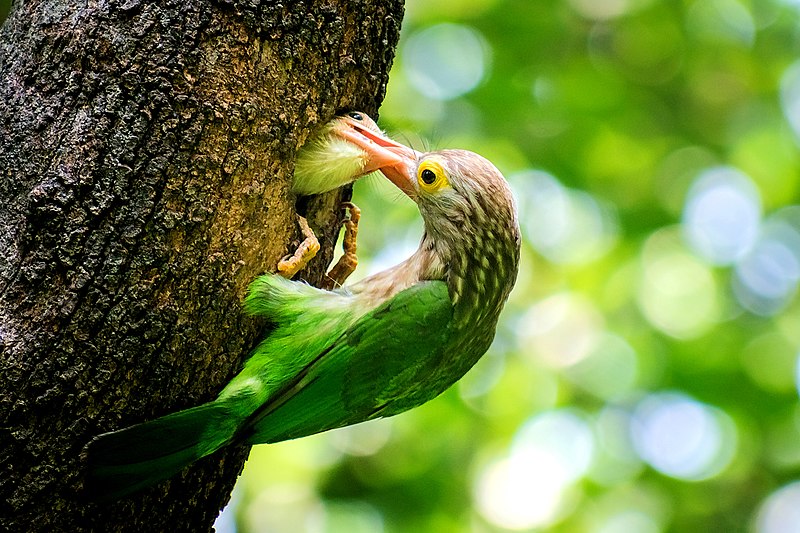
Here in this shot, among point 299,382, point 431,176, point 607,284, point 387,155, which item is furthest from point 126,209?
point 607,284

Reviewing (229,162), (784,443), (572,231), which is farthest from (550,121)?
(229,162)

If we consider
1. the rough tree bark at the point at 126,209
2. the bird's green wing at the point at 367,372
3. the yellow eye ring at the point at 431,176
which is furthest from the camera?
the yellow eye ring at the point at 431,176

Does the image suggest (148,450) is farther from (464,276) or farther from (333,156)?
(464,276)

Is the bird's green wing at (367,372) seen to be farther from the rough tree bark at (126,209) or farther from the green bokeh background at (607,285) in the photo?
the green bokeh background at (607,285)

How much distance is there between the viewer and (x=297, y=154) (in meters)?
3.24

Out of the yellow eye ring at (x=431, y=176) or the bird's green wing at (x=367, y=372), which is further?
the yellow eye ring at (x=431, y=176)

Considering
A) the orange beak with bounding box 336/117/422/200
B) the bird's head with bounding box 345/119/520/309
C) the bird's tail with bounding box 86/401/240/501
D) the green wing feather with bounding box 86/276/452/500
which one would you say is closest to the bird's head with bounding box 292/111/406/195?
the orange beak with bounding box 336/117/422/200

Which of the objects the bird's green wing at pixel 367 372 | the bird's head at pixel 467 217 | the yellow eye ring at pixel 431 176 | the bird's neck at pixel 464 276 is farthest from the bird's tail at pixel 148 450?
the yellow eye ring at pixel 431 176

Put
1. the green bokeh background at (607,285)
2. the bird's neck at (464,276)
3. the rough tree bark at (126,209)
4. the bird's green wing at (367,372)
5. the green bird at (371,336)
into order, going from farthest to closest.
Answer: the green bokeh background at (607,285) < the bird's neck at (464,276) < the bird's green wing at (367,372) < the green bird at (371,336) < the rough tree bark at (126,209)

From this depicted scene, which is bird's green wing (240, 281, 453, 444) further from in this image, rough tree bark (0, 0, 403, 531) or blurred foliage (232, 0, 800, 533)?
blurred foliage (232, 0, 800, 533)

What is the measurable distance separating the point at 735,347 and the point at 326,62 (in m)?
5.86

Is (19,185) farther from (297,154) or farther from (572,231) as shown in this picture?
(572,231)

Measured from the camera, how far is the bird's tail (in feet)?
9.30

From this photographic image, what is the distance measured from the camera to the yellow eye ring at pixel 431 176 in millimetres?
3775
